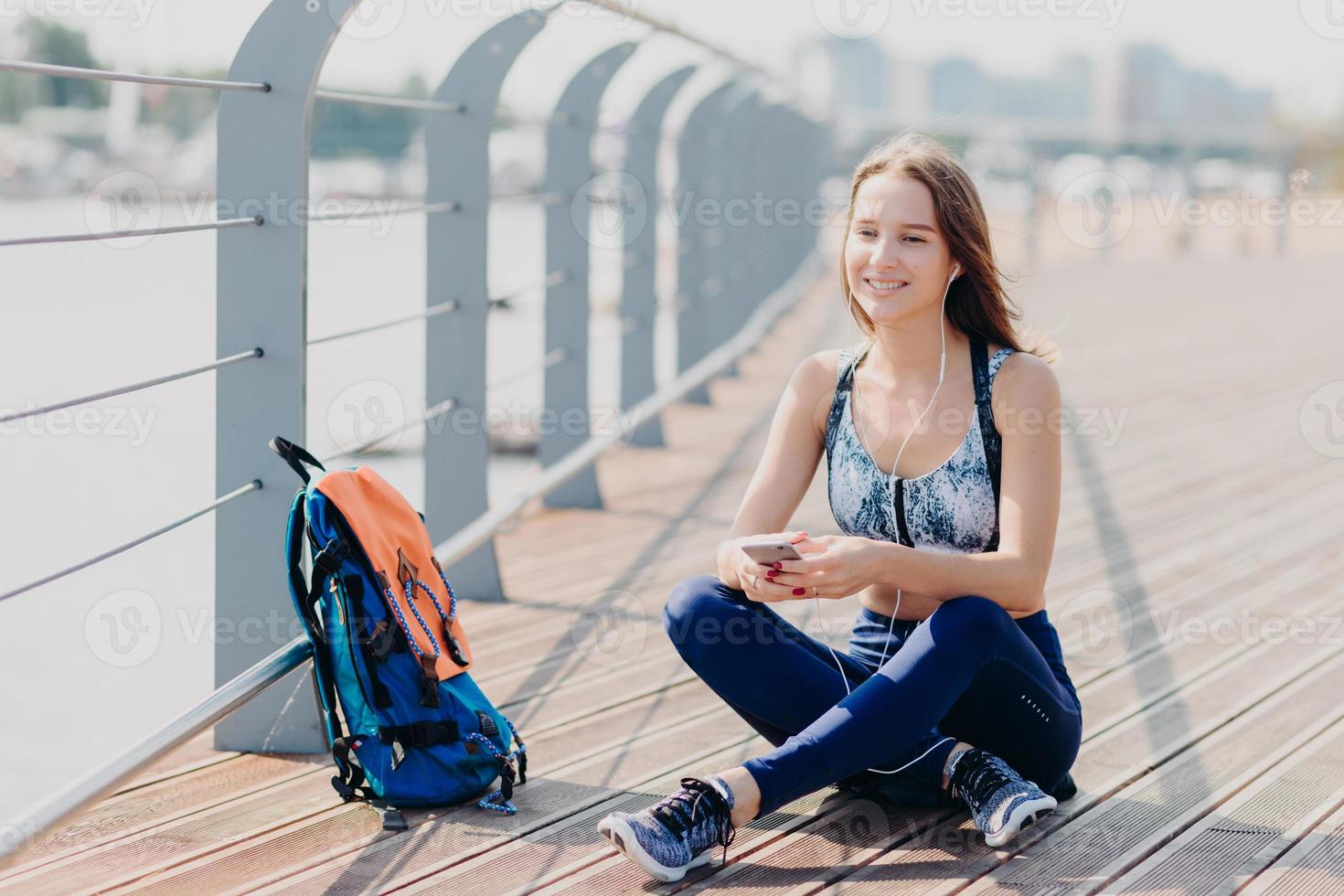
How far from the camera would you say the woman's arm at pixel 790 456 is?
8.32 ft

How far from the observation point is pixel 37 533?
7102 millimetres

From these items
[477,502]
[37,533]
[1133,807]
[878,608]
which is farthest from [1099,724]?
[37,533]

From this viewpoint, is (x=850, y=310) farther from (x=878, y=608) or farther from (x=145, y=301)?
(x=145, y=301)

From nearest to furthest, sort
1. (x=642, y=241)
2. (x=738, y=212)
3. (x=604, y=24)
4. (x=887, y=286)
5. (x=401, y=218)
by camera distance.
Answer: (x=887, y=286), (x=604, y=24), (x=642, y=241), (x=738, y=212), (x=401, y=218)

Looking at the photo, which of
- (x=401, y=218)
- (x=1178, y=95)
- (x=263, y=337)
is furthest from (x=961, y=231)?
(x=1178, y=95)

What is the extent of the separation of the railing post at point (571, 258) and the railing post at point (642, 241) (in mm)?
774

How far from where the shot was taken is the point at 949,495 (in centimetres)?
242

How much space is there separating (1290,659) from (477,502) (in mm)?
1950

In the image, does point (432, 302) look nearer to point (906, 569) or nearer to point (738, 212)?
point (906, 569)
